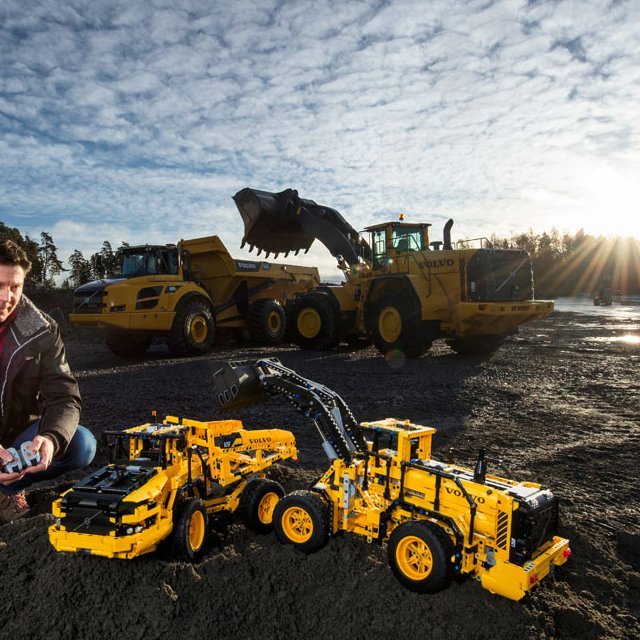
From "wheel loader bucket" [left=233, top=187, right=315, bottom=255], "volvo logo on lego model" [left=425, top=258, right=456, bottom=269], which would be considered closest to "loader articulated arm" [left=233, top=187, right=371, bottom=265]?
"wheel loader bucket" [left=233, top=187, right=315, bottom=255]

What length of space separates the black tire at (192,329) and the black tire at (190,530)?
30.2 feet

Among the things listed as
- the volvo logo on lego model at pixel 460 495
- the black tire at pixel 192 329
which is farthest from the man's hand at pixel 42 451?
the black tire at pixel 192 329

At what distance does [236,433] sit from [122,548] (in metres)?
1.38

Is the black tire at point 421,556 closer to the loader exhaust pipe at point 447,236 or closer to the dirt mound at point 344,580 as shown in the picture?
the dirt mound at point 344,580

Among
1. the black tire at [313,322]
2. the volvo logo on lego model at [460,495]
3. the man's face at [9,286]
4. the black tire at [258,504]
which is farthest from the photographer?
the black tire at [313,322]

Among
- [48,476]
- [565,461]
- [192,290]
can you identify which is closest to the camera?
[48,476]

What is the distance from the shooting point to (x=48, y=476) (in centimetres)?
338

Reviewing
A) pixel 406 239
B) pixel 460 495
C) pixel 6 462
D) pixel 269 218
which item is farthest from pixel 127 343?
pixel 460 495

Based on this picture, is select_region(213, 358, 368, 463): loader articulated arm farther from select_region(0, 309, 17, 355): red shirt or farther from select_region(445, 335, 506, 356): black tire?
select_region(445, 335, 506, 356): black tire

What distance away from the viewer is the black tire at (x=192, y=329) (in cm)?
1222

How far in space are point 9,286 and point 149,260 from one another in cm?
1026

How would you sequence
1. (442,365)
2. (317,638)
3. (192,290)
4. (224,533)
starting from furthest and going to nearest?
(192,290), (442,365), (224,533), (317,638)

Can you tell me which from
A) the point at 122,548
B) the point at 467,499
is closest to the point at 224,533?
the point at 122,548

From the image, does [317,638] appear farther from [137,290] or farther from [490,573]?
[137,290]
